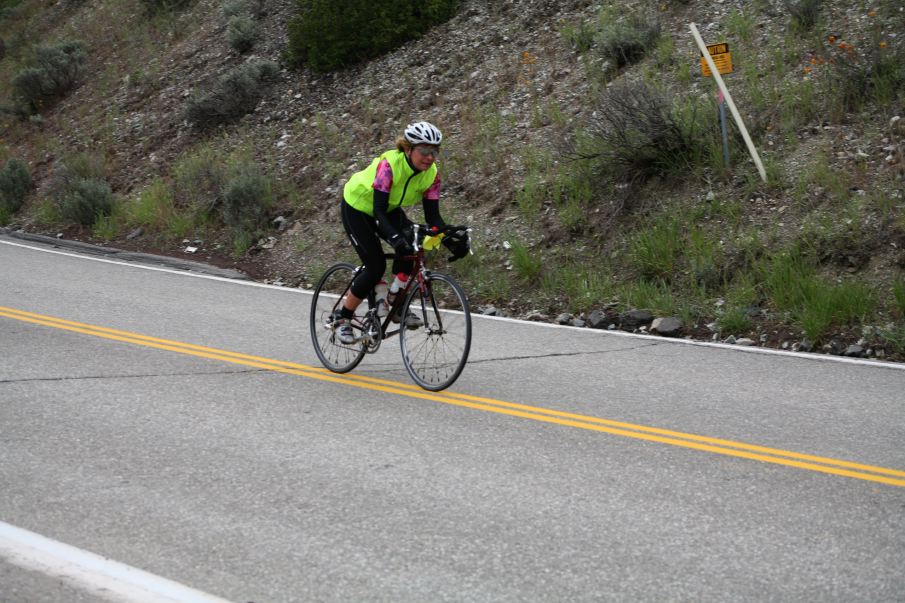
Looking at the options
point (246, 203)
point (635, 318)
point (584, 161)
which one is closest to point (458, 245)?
point (635, 318)

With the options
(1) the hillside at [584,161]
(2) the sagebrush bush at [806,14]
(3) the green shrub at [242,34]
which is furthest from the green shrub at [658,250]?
(3) the green shrub at [242,34]

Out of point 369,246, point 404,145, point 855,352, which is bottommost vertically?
point 855,352

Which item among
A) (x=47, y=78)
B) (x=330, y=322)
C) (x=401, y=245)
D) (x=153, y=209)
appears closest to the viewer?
(x=401, y=245)

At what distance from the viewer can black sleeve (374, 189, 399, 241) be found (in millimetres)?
7621

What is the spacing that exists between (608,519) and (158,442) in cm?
303

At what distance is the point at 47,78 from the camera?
23984 millimetres

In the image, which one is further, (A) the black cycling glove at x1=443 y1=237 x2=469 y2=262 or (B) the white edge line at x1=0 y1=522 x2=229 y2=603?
(A) the black cycling glove at x1=443 y1=237 x2=469 y2=262

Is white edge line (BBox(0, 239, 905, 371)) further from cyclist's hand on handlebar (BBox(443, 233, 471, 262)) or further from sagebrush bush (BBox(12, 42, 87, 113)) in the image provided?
sagebrush bush (BBox(12, 42, 87, 113))

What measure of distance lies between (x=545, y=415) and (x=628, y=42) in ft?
32.6

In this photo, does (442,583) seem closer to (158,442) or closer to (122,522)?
(122,522)

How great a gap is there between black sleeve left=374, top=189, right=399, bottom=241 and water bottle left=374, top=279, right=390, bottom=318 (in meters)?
0.64

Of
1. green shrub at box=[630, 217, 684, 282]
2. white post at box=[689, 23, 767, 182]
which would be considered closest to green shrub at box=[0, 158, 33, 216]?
green shrub at box=[630, 217, 684, 282]

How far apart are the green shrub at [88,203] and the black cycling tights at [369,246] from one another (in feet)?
37.0

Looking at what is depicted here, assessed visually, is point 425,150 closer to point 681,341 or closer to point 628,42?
point 681,341
